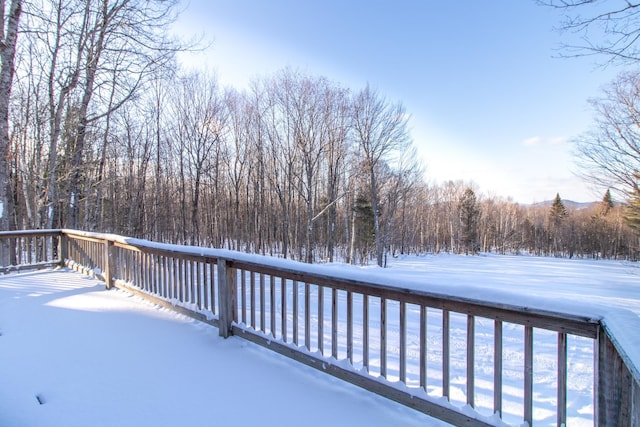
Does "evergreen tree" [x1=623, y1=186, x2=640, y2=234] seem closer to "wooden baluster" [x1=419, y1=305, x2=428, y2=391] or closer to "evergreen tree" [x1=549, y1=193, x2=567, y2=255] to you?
"wooden baluster" [x1=419, y1=305, x2=428, y2=391]

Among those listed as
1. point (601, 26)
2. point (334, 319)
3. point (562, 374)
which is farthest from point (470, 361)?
point (601, 26)

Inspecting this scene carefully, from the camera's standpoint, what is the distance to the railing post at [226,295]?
11.3ft

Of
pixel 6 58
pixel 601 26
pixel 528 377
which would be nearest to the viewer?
pixel 528 377

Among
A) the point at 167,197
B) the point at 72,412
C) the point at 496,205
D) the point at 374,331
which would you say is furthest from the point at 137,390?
the point at 496,205

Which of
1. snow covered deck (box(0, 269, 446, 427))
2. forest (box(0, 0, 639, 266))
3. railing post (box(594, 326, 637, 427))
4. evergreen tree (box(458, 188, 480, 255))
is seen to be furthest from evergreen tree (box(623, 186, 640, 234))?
evergreen tree (box(458, 188, 480, 255))

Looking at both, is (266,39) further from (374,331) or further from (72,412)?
(72,412)

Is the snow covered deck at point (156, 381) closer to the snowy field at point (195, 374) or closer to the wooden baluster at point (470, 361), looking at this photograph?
the snowy field at point (195, 374)

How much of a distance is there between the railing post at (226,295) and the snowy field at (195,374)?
17 cm

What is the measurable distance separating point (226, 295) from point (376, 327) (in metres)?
2.43

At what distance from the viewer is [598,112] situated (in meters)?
12.9

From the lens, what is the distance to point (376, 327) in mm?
4773

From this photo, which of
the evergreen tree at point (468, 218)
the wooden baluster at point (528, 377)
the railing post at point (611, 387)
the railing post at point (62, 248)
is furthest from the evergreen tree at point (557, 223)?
the railing post at point (62, 248)

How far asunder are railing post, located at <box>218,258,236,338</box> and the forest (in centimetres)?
614

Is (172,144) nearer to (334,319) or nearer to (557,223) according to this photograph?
(334,319)
